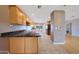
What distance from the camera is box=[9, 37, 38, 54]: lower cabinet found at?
599 cm

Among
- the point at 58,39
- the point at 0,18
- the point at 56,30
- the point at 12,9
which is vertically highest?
the point at 12,9

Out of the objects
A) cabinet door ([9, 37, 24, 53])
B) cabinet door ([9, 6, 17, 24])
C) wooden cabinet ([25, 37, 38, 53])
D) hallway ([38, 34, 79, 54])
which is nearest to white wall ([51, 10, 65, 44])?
hallway ([38, 34, 79, 54])

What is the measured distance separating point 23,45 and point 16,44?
1.01 feet

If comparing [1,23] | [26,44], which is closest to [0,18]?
[1,23]

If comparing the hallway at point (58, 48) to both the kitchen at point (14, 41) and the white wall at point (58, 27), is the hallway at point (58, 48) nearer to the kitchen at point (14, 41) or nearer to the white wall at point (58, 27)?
the white wall at point (58, 27)

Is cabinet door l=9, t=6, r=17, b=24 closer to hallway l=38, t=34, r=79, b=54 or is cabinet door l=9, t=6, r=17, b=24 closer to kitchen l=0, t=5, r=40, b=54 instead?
kitchen l=0, t=5, r=40, b=54

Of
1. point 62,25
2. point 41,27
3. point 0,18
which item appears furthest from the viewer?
point 41,27

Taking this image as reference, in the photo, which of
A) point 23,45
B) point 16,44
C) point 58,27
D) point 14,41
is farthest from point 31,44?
point 58,27

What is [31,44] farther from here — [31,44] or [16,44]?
[16,44]

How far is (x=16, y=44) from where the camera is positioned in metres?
6.04
